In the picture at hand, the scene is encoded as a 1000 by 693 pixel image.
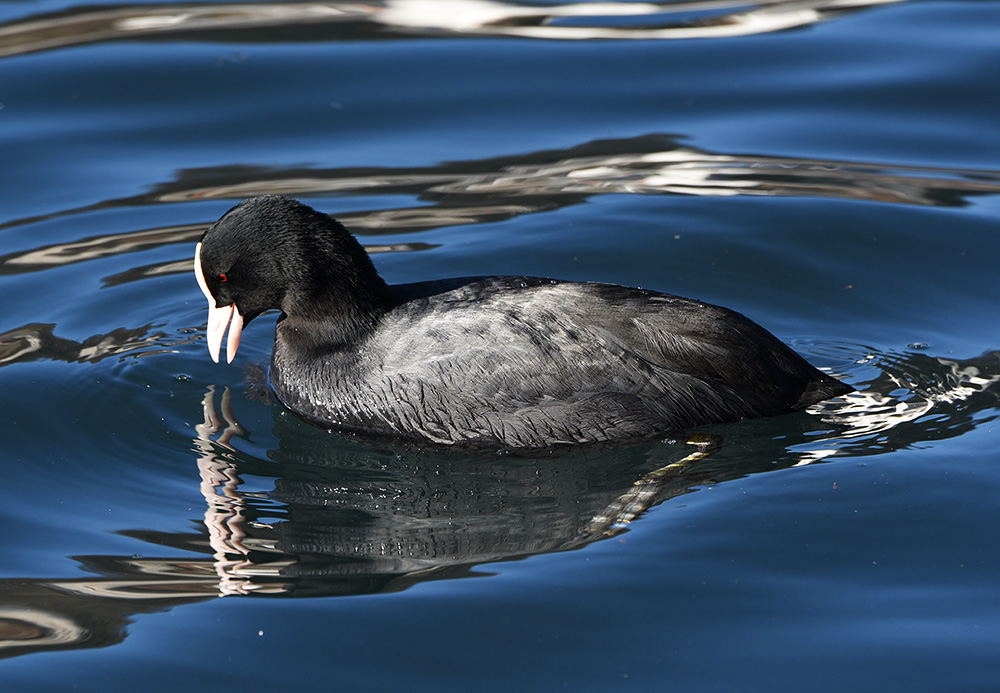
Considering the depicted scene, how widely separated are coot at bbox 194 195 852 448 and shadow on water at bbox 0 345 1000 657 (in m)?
0.11

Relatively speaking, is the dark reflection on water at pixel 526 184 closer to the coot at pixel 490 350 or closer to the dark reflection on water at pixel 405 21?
the coot at pixel 490 350

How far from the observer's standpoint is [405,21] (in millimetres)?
10391

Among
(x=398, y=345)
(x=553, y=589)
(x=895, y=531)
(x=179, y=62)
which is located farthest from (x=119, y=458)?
(x=179, y=62)

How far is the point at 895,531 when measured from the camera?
14.7 feet

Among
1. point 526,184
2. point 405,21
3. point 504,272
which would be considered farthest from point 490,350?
point 405,21

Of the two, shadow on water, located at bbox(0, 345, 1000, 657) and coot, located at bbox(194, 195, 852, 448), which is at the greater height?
coot, located at bbox(194, 195, 852, 448)

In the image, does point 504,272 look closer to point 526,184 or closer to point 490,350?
point 526,184

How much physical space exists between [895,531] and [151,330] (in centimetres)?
361

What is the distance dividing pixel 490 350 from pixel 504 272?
180cm

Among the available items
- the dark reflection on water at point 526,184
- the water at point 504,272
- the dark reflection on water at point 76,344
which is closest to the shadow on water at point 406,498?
the water at point 504,272

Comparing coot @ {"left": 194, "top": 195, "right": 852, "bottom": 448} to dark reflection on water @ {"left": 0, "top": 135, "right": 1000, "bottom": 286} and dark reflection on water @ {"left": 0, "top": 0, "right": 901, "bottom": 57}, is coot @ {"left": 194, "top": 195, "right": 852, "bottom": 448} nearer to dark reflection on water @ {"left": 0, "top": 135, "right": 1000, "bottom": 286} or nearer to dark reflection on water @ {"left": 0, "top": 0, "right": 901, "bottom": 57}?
dark reflection on water @ {"left": 0, "top": 135, "right": 1000, "bottom": 286}

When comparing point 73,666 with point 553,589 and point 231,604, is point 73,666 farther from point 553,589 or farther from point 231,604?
point 553,589

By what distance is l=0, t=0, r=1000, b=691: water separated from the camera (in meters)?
3.99

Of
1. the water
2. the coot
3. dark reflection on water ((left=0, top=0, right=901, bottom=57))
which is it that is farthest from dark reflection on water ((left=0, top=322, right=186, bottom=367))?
dark reflection on water ((left=0, top=0, right=901, bottom=57))
